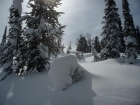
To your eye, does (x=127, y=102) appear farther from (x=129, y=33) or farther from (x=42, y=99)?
(x=129, y=33)

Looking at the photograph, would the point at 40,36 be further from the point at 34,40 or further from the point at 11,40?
the point at 11,40

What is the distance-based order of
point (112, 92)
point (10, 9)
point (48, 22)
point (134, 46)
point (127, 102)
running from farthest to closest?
point (134, 46) < point (10, 9) < point (48, 22) < point (112, 92) < point (127, 102)

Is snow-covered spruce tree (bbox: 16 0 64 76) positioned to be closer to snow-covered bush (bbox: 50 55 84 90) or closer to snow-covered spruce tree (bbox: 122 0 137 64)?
snow-covered bush (bbox: 50 55 84 90)

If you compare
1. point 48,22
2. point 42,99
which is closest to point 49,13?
point 48,22

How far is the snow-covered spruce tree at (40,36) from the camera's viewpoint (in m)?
7.95

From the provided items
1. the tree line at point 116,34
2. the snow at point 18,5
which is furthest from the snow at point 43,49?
the tree line at point 116,34

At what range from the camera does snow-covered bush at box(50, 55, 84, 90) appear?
4930 mm

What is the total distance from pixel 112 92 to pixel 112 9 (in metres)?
15.1

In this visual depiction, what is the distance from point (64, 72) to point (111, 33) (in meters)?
12.1

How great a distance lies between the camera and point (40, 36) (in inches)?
316

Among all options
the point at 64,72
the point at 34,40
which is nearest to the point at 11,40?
the point at 34,40

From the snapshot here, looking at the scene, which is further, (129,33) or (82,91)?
(129,33)

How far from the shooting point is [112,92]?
3.77m

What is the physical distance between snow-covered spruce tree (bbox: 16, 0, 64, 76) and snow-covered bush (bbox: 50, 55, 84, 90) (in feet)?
10.3
